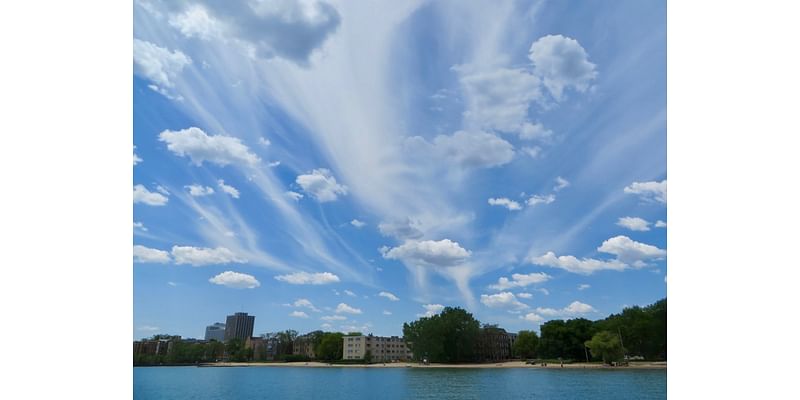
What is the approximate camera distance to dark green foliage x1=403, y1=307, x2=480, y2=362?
2162 centimetres

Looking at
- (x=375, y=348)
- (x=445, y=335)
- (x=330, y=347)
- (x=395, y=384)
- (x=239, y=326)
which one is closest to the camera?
(x=395, y=384)

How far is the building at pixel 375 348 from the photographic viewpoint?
24.5 meters

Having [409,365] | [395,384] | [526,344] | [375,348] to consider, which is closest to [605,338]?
[526,344]

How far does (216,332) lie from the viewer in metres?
21.1

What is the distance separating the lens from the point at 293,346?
78.0 ft

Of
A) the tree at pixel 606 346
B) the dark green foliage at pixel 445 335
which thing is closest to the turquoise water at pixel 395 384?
the tree at pixel 606 346

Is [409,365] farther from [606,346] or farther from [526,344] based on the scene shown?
[606,346]

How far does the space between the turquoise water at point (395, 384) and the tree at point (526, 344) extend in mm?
733

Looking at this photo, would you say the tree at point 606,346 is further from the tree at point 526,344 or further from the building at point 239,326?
the building at point 239,326

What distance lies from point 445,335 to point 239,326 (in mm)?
8715

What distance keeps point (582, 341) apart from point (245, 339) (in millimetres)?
13841
